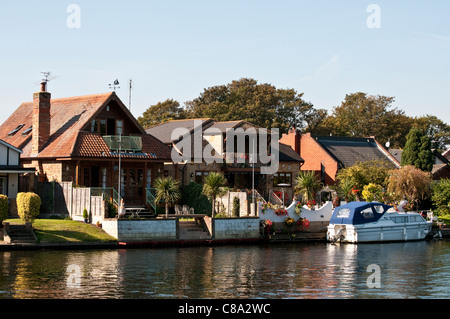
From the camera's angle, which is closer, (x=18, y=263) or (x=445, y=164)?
(x=18, y=263)

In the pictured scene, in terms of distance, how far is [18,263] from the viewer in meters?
33.3

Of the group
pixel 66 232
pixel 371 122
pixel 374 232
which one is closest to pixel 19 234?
pixel 66 232

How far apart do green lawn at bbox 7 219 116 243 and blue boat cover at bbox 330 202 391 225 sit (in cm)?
1602

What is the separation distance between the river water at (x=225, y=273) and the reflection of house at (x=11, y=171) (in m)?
9.24

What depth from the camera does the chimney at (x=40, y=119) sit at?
4872cm

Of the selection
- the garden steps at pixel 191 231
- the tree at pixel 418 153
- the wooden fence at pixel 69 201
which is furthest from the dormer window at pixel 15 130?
the tree at pixel 418 153

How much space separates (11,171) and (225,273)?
1951 centimetres

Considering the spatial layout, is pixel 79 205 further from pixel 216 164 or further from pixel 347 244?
pixel 347 244

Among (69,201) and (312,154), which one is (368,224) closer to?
(69,201)

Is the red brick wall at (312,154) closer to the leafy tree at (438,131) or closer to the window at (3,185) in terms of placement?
the window at (3,185)

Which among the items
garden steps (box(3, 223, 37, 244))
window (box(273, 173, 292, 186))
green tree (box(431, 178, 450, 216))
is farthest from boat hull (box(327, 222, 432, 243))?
garden steps (box(3, 223, 37, 244))

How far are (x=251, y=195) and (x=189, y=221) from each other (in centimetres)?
550
